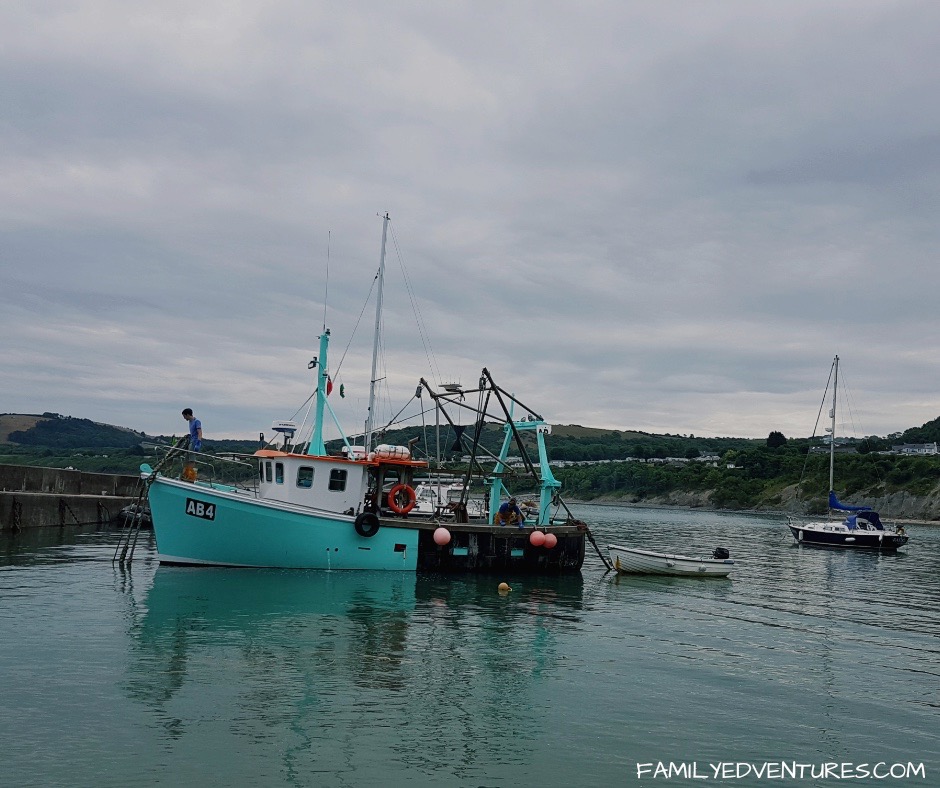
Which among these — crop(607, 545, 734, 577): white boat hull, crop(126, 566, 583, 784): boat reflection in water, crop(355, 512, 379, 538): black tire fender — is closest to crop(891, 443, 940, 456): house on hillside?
crop(607, 545, 734, 577): white boat hull

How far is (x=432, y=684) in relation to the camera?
1544cm

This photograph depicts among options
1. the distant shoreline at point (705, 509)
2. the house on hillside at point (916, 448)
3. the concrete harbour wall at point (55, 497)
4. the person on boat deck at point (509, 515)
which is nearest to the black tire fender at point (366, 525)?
the person on boat deck at point (509, 515)

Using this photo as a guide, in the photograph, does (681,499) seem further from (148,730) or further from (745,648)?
(148,730)

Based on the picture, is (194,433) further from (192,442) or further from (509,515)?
(509,515)

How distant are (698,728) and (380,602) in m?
13.1

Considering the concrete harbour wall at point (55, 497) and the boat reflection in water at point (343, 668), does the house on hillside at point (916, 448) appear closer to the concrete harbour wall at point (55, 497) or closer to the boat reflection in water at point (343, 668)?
the concrete harbour wall at point (55, 497)

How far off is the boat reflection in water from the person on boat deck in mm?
6327

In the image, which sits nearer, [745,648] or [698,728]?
[698,728]

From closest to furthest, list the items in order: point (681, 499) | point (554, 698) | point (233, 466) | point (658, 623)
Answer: point (554, 698)
point (658, 623)
point (233, 466)
point (681, 499)

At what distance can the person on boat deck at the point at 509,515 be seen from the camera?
33781 mm

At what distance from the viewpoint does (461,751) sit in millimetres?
11953

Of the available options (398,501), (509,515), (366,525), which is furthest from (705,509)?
(366,525)

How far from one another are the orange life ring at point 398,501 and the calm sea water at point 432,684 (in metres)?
3.59

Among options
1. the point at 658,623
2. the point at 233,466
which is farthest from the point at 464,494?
the point at 658,623
